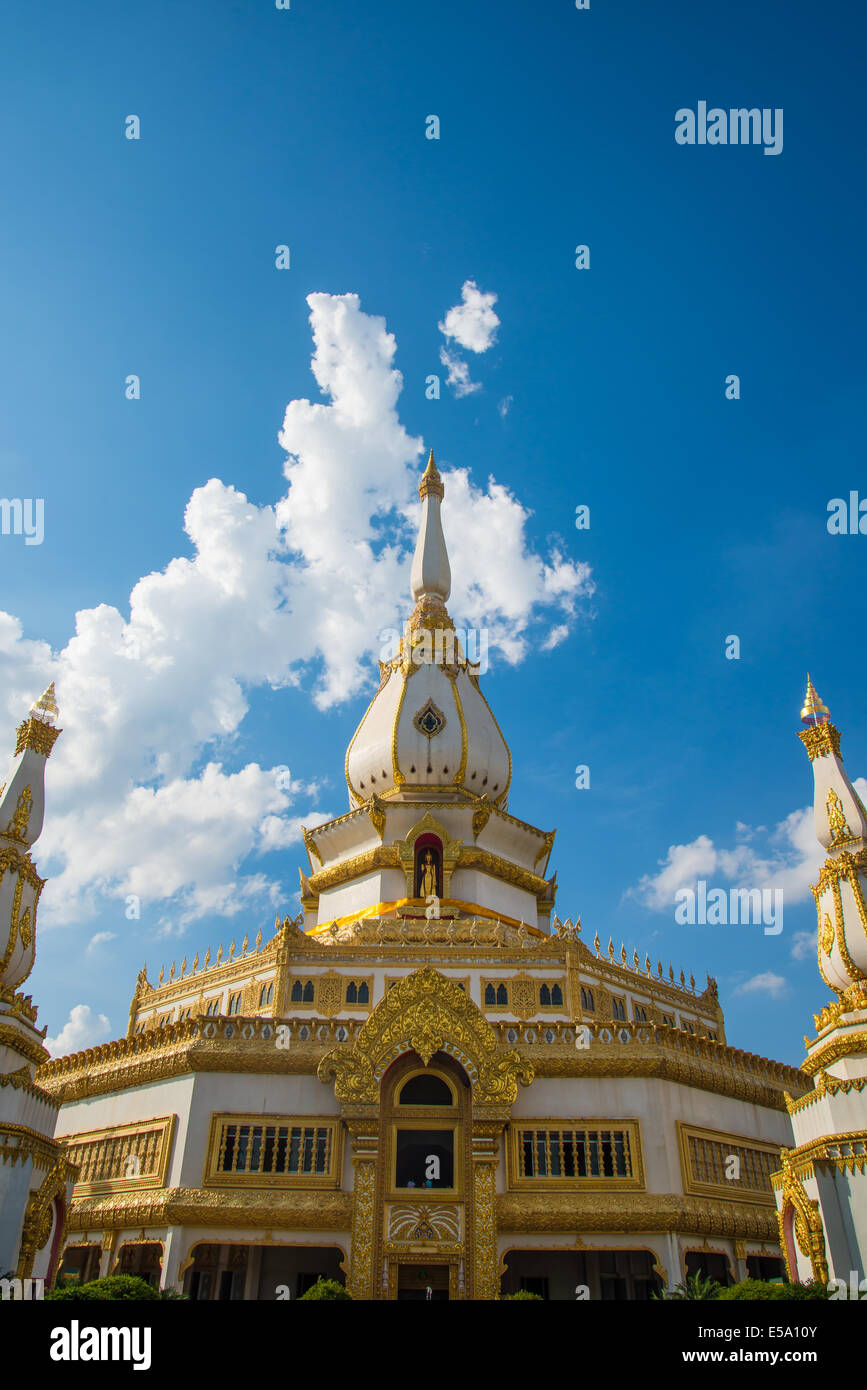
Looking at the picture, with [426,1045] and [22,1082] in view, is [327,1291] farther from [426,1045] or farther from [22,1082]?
[22,1082]

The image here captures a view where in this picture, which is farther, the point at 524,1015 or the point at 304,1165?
the point at 524,1015

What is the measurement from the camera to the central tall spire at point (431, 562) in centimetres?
5628

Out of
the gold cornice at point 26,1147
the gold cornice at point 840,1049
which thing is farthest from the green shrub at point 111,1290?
the gold cornice at point 840,1049

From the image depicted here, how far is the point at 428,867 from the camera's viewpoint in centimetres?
4200

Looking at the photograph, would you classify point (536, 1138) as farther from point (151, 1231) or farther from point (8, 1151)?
point (8, 1151)

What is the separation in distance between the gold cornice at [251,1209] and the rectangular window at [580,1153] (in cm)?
493

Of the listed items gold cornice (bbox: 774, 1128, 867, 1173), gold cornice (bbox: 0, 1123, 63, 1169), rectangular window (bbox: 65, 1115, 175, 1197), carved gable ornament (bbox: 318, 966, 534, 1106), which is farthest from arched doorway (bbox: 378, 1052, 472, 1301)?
gold cornice (bbox: 774, 1128, 867, 1173)

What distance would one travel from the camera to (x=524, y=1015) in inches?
1330

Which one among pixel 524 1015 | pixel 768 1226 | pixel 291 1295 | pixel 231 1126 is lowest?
pixel 291 1295

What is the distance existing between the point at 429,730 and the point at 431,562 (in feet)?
45.0

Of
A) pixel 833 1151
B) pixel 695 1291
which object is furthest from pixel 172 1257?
pixel 833 1151

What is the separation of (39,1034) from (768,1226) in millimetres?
21627

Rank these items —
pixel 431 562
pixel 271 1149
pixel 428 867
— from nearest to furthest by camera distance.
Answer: pixel 271 1149, pixel 428 867, pixel 431 562
